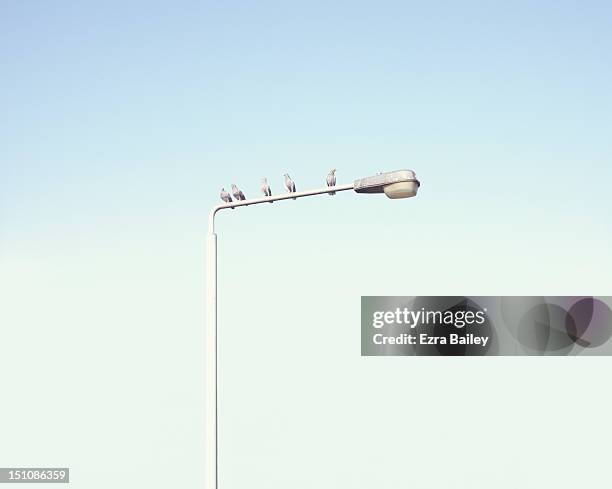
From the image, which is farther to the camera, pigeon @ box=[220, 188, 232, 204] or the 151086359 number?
the 151086359 number

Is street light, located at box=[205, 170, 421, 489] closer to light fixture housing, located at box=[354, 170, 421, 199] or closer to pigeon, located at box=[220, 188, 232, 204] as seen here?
light fixture housing, located at box=[354, 170, 421, 199]

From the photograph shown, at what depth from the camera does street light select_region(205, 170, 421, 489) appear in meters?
8.01

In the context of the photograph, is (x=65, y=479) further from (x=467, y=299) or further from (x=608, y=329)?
(x=608, y=329)

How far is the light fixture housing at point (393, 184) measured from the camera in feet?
26.1

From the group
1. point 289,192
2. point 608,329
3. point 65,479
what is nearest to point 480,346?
point 608,329

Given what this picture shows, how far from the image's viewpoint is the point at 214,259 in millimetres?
8766

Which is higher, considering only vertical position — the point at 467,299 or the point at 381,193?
the point at 381,193

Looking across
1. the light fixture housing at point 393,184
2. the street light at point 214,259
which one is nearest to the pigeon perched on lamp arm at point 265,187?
the street light at point 214,259

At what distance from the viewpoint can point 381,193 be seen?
27.2ft

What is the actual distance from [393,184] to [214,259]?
2.64 m

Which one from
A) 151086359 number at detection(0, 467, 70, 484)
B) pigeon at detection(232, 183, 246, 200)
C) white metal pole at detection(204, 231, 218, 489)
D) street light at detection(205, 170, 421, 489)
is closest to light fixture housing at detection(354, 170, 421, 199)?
A: street light at detection(205, 170, 421, 489)

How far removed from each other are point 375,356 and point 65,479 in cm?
1098

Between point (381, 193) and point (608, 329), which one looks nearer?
point (381, 193)

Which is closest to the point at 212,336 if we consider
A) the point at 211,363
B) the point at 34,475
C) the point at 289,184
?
the point at 211,363
